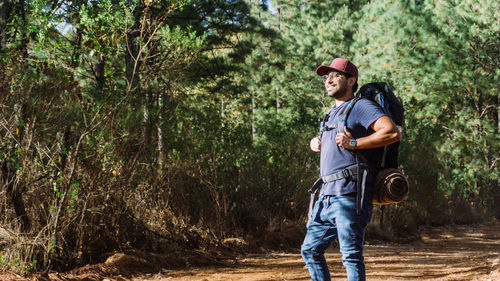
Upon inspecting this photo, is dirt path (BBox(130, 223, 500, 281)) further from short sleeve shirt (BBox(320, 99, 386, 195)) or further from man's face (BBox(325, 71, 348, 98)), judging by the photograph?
man's face (BBox(325, 71, 348, 98))

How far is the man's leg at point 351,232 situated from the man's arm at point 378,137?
37cm

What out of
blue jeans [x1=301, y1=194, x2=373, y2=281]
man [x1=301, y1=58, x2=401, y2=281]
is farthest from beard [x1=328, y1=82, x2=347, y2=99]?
blue jeans [x1=301, y1=194, x2=373, y2=281]

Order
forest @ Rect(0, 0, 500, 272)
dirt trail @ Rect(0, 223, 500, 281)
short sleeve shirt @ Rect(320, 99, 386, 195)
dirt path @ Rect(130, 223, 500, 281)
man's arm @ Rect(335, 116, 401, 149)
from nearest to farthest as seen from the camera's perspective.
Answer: man's arm @ Rect(335, 116, 401, 149) → short sleeve shirt @ Rect(320, 99, 386, 195) → forest @ Rect(0, 0, 500, 272) → dirt trail @ Rect(0, 223, 500, 281) → dirt path @ Rect(130, 223, 500, 281)

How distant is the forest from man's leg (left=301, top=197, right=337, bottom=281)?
28.8 inches

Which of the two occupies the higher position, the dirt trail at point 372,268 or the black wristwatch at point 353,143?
the black wristwatch at point 353,143

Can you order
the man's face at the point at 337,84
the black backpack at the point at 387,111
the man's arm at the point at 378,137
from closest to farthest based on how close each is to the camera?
the man's arm at the point at 378,137 → the black backpack at the point at 387,111 → the man's face at the point at 337,84

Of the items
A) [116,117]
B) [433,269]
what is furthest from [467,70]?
[116,117]

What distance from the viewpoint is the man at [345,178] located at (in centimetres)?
340

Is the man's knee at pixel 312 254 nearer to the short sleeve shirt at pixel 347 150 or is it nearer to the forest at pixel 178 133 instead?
the short sleeve shirt at pixel 347 150

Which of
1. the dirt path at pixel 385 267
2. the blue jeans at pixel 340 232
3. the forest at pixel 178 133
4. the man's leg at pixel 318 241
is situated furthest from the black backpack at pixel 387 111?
the dirt path at pixel 385 267

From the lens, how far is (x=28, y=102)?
19.4 ft

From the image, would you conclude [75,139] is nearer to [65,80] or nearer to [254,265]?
[65,80]

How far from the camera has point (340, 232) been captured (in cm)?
342

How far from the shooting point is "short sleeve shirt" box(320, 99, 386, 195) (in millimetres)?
3461
